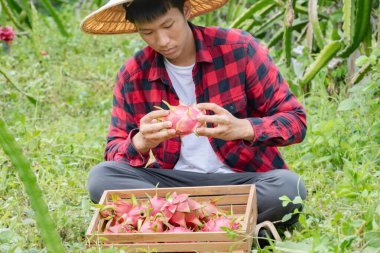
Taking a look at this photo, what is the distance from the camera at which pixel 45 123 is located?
4371 mm

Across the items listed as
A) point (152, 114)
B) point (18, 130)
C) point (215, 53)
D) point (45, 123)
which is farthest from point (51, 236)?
point (45, 123)

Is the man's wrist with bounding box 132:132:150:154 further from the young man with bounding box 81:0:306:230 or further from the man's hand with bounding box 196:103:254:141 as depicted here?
the man's hand with bounding box 196:103:254:141

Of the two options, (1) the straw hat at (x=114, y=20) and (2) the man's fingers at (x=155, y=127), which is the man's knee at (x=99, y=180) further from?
(1) the straw hat at (x=114, y=20)

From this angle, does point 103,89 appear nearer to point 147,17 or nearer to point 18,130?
point 18,130

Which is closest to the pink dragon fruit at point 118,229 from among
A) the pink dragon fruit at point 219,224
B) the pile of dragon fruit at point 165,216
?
the pile of dragon fruit at point 165,216

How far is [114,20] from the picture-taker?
117 inches

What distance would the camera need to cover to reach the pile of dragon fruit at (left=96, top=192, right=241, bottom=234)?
91.3 inches

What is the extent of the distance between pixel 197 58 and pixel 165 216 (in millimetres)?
694

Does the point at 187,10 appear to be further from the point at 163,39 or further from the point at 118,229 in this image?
the point at 118,229

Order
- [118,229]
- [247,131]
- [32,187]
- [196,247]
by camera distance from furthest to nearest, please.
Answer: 1. [247,131]
2. [118,229]
3. [196,247]
4. [32,187]

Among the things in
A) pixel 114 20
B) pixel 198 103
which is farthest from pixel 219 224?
pixel 114 20

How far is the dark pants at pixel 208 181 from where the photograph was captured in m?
2.65

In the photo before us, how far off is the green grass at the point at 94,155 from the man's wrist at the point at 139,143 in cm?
33

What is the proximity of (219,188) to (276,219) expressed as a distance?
0.28 metres
